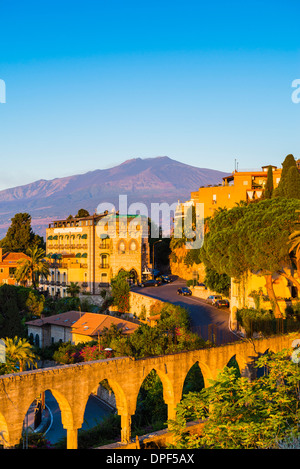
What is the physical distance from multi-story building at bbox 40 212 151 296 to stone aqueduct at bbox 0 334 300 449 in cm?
3089

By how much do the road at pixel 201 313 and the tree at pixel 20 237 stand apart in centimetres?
Result: 3052

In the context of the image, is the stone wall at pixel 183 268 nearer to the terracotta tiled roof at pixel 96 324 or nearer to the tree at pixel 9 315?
the terracotta tiled roof at pixel 96 324

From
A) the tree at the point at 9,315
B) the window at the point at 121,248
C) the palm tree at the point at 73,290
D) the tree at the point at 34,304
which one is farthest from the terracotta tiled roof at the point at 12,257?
the window at the point at 121,248

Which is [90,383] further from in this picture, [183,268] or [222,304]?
[183,268]

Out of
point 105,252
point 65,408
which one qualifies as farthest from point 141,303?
point 65,408

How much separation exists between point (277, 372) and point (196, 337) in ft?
29.0

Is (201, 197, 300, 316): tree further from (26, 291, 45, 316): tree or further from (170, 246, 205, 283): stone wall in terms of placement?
(26, 291, 45, 316): tree

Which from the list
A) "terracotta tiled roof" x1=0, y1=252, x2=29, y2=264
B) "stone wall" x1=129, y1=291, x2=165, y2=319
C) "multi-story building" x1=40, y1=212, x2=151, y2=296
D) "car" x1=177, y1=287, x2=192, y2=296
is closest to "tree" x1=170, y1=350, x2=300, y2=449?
"stone wall" x1=129, y1=291, x2=165, y2=319

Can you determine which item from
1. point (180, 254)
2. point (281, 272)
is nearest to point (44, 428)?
point (281, 272)

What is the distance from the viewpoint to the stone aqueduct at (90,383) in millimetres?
14820

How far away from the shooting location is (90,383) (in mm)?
16516

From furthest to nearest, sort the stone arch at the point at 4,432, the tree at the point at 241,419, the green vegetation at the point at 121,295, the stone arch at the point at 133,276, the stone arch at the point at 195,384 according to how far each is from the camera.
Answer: the stone arch at the point at 133,276
the green vegetation at the point at 121,295
the stone arch at the point at 195,384
the stone arch at the point at 4,432
the tree at the point at 241,419

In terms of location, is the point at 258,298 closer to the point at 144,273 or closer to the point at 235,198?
the point at 144,273

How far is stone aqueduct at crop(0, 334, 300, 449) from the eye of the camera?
14.8 m
